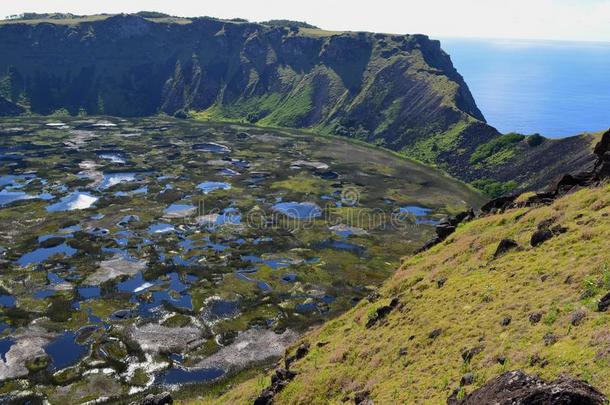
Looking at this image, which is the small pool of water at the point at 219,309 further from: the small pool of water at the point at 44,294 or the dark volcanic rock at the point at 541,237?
the dark volcanic rock at the point at 541,237

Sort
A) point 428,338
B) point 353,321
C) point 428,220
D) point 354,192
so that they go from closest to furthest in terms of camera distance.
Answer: point 428,338 → point 353,321 → point 428,220 → point 354,192

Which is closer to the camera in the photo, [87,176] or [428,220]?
[428,220]

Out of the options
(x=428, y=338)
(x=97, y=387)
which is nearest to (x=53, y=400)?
(x=97, y=387)


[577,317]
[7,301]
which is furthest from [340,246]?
[577,317]

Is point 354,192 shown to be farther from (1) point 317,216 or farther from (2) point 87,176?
(2) point 87,176
